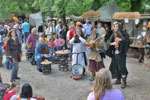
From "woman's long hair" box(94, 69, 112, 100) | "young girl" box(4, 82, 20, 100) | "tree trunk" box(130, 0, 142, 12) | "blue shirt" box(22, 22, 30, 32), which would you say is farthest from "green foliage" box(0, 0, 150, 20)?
"woman's long hair" box(94, 69, 112, 100)

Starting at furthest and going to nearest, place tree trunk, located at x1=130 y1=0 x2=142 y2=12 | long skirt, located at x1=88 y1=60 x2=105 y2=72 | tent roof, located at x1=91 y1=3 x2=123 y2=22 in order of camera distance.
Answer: tree trunk, located at x1=130 y1=0 x2=142 y2=12
tent roof, located at x1=91 y1=3 x2=123 y2=22
long skirt, located at x1=88 y1=60 x2=105 y2=72

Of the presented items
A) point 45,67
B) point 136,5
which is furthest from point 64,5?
point 45,67

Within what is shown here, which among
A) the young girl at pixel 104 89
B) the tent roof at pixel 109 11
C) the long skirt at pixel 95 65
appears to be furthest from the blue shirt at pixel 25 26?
the young girl at pixel 104 89

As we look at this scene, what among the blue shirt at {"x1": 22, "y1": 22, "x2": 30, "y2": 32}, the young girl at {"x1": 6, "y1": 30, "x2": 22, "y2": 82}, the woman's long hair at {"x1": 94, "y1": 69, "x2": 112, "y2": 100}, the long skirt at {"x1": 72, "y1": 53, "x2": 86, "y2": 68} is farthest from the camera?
the blue shirt at {"x1": 22, "y1": 22, "x2": 30, "y2": 32}

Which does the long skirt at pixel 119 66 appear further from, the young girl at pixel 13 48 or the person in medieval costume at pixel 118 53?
the young girl at pixel 13 48

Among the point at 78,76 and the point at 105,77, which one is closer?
the point at 105,77

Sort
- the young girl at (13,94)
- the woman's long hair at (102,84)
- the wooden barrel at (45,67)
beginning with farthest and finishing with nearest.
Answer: the wooden barrel at (45,67)
the young girl at (13,94)
the woman's long hair at (102,84)

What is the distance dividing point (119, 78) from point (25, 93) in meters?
4.07

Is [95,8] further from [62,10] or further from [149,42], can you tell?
[149,42]

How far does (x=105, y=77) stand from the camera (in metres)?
2.65

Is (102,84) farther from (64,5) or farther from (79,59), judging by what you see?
(64,5)

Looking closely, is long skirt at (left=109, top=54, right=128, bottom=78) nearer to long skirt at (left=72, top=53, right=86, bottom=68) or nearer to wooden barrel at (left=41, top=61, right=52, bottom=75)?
long skirt at (left=72, top=53, right=86, bottom=68)

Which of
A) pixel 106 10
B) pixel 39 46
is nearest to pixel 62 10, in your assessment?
pixel 106 10

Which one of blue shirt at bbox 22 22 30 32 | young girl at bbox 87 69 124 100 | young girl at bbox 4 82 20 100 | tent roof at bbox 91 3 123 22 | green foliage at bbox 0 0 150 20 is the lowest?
young girl at bbox 4 82 20 100
